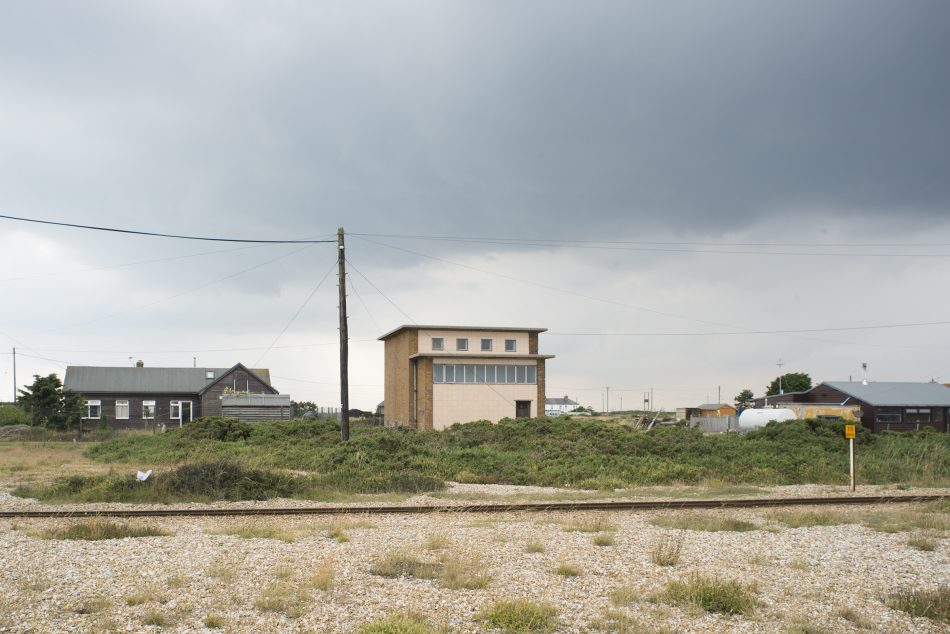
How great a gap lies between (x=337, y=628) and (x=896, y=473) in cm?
2458

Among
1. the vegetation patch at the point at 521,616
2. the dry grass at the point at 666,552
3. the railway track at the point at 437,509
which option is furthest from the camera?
the railway track at the point at 437,509

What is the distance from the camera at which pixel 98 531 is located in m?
13.0

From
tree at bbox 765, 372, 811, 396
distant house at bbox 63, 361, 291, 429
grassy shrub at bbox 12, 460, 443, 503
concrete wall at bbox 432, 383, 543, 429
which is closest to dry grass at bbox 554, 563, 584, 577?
grassy shrub at bbox 12, 460, 443, 503

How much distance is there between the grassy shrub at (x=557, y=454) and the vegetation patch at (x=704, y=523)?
24.8ft

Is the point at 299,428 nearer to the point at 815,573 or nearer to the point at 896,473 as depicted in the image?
the point at 896,473

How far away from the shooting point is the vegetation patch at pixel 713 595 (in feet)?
29.5

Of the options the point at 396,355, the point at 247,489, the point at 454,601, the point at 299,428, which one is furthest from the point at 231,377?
the point at 454,601

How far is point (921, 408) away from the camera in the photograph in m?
60.2

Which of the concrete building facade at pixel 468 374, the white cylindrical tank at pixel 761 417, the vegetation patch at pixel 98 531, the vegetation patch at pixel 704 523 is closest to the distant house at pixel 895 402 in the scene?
the white cylindrical tank at pixel 761 417

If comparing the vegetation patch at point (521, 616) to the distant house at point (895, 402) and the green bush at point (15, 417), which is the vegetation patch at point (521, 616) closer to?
the distant house at point (895, 402)

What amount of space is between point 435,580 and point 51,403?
58.0m

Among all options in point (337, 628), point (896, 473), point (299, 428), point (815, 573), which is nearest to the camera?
point (337, 628)

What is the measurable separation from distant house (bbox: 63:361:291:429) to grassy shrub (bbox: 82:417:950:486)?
2538cm

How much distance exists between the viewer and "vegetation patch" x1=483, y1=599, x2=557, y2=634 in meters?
8.11
